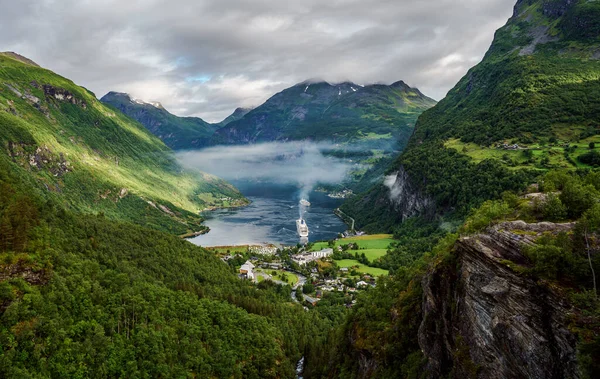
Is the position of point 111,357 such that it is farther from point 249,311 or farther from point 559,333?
point 559,333

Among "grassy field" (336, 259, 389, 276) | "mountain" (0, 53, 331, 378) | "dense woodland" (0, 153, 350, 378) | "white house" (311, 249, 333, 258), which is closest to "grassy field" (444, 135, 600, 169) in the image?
"grassy field" (336, 259, 389, 276)

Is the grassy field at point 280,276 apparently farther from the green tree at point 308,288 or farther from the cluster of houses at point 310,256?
the cluster of houses at point 310,256

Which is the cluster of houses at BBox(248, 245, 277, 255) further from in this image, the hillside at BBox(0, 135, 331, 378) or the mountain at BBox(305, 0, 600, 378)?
the mountain at BBox(305, 0, 600, 378)

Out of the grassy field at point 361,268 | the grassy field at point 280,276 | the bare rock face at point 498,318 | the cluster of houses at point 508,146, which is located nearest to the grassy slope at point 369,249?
the grassy field at point 361,268

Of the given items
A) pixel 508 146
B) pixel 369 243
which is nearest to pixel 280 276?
pixel 369 243

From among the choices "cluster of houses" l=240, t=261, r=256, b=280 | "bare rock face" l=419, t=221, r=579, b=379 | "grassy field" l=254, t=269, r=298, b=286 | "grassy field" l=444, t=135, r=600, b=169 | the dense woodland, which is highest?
"grassy field" l=444, t=135, r=600, b=169

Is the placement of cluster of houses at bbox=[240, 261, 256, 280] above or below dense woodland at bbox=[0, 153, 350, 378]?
below

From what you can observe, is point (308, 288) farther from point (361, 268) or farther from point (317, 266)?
point (361, 268)
